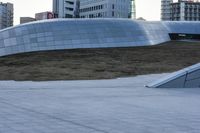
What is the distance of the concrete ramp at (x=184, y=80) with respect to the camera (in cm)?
2073

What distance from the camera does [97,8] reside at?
156 metres

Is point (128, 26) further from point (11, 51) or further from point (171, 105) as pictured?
point (171, 105)

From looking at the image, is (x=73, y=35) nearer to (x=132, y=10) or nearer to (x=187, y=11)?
(x=132, y=10)

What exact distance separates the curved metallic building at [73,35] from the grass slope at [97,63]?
2.63 m

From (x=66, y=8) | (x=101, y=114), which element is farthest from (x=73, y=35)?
(x=66, y=8)

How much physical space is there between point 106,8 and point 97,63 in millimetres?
113054

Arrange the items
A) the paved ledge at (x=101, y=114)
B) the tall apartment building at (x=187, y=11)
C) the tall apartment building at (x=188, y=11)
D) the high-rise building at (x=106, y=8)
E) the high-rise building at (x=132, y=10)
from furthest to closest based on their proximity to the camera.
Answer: the tall apartment building at (x=187, y=11) → the tall apartment building at (x=188, y=11) → the high-rise building at (x=132, y=10) → the high-rise building at (x=106, y=8) → the paved ledge at (x=101, y=114)

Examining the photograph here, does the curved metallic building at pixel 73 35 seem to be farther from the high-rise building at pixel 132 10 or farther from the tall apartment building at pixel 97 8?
the high-rise building at pixel 132 10

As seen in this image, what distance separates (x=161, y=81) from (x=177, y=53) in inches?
1056

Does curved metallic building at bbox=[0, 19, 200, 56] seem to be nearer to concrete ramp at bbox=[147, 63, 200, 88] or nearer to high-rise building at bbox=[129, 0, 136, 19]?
concrete ramp at bbox=[147, 63, 200, 88]

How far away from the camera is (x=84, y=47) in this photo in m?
52.0

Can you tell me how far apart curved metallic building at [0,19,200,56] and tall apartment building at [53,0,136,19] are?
88326 millimetres

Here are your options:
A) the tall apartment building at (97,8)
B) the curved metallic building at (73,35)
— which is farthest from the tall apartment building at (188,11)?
the curved metallic building at (73,35)

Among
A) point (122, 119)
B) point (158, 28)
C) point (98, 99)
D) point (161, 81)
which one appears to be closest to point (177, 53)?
A: point (158, 28)
